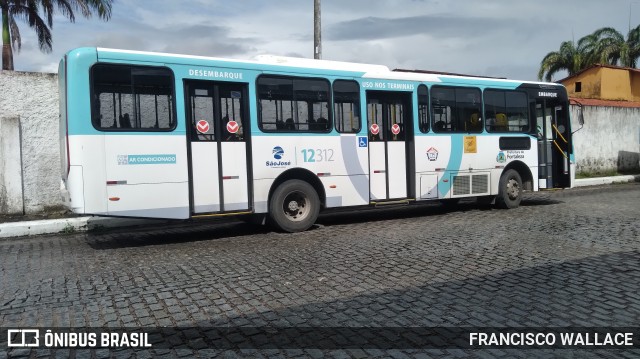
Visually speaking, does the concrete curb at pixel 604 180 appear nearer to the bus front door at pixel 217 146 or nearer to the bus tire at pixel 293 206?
the bus tire at pixel 293 206

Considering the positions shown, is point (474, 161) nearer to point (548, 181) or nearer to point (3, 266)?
point (548, 181)

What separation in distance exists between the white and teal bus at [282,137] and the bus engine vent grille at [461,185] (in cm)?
4

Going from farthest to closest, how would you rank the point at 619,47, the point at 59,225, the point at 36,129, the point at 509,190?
the point at 619,47
the point at 509,190
the point at 36,129
the point at 59,225

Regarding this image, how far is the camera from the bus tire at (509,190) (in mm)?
11805

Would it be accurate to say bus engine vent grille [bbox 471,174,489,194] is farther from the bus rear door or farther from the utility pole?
the utility pole

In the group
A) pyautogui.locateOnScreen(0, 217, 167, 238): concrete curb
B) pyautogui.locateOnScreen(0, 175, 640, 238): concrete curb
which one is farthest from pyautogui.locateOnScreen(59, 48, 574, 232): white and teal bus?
pyautogui.locateOnScreen(0, 217, 167, 238): concrete curb

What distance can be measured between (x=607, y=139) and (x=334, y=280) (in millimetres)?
19395

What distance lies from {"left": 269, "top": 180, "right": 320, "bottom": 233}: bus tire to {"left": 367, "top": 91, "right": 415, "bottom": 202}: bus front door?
134cm

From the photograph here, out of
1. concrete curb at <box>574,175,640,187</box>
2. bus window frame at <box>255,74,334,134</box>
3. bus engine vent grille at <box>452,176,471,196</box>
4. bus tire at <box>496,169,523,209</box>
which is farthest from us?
concrete curb at <box>574,175,640,187</box>

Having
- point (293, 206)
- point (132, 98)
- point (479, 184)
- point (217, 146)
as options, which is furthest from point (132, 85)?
point (479, 184)

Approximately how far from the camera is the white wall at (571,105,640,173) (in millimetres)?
20031

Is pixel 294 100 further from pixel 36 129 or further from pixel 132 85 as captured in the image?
pixel 36 129

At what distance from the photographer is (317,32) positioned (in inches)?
571

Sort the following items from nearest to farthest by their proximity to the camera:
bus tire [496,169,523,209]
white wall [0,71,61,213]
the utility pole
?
1. white wall [0,71,61,213]
2. bus tire [496,169,523,209]
3. the utility pole
